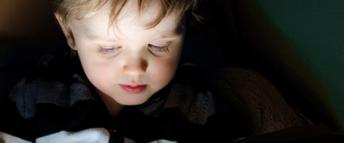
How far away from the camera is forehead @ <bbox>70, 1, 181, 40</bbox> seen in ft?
2.51

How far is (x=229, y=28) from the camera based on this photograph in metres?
1.24

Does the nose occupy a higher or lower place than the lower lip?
higher

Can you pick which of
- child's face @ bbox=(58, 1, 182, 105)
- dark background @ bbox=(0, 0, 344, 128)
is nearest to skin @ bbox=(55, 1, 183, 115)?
child's face @ bbox=(58, 1, 182, 105)

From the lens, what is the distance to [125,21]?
30.2 inches

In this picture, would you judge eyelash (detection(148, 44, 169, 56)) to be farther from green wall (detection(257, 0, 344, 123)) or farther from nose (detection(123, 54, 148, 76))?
green wall (detection(257, 0, 344, 123))

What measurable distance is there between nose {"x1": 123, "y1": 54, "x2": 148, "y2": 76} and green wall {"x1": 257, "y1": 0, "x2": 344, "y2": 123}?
0.32 metres

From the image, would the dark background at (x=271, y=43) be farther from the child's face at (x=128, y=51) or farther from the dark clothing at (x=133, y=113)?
the child's face at (x=128, y=51)

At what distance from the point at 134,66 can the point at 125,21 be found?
68 millimetres

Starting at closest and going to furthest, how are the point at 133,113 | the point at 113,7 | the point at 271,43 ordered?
the point at 113,7 < the point at 133,113 < the point at 271,43

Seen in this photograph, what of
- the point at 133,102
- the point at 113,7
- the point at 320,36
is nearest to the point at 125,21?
the point at 113,7

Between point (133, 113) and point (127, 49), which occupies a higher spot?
point (127, 49)

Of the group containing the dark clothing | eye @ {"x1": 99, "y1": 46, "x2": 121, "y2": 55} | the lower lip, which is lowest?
the dark clothing

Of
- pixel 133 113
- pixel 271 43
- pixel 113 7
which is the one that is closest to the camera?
pixel 113 7

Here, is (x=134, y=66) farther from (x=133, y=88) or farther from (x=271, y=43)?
(x=271, y=43)
